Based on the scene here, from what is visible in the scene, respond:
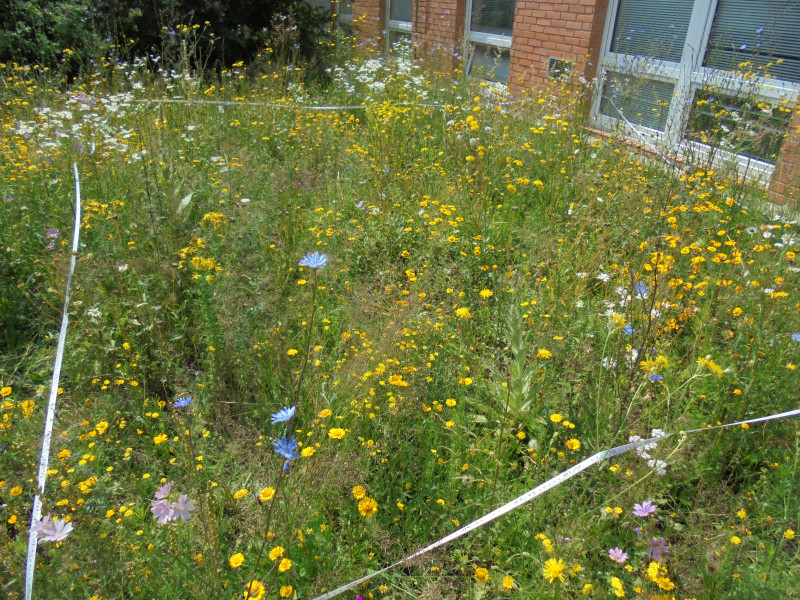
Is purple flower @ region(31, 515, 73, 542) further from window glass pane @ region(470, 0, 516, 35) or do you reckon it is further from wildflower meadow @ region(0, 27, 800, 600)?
window glass pane @ region(470, 0, 516, 35)

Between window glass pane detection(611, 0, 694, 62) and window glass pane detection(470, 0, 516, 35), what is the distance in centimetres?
197

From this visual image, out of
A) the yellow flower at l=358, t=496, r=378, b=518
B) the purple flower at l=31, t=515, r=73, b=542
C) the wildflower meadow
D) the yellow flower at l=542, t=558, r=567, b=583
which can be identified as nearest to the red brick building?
the wildflower meadow

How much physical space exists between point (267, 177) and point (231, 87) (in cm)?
319

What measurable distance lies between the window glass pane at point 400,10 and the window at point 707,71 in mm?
5052

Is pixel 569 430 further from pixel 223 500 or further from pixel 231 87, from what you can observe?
pixel 231 87

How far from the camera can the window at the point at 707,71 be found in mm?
A: 3941

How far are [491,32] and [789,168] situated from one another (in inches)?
184

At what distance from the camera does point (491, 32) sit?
291 inches

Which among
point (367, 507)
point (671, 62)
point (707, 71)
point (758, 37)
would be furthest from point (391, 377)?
point (671, 62)

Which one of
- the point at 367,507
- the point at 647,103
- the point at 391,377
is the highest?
the point at 647,103

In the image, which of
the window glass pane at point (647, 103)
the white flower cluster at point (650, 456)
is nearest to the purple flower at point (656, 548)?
the white flower cluster at point (650, 456)

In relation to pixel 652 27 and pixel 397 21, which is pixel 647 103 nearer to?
pixel 652 27

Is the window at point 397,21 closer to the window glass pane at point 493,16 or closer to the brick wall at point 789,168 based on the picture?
the window glass pane at point 493,16

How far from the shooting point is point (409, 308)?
2.50 meters
